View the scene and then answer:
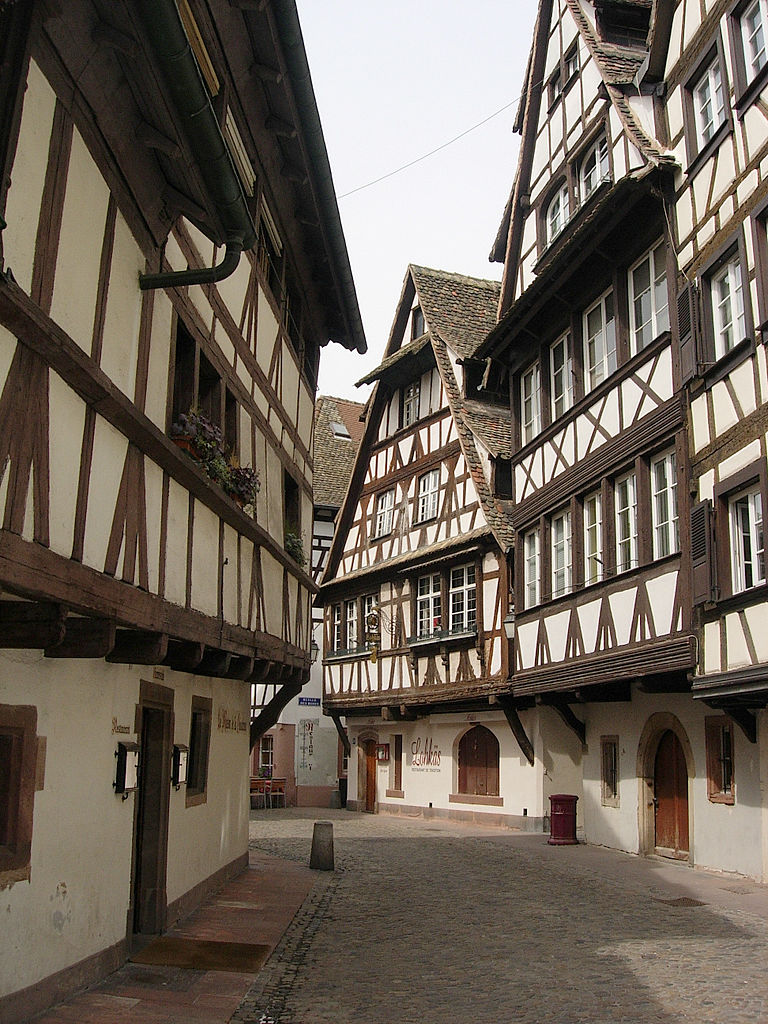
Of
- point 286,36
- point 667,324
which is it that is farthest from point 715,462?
point 286,36

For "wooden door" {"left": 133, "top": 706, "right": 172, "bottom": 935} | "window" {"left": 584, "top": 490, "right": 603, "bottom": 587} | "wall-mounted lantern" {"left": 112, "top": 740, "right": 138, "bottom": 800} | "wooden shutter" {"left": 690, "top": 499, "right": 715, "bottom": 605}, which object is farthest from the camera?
"window" {"left": 584, "top": 490, "right": 603, "bottom": 587}

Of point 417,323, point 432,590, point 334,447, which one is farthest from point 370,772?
point 417,323

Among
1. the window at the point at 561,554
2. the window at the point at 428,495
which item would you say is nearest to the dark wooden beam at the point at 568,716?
the window at the point at 561,554

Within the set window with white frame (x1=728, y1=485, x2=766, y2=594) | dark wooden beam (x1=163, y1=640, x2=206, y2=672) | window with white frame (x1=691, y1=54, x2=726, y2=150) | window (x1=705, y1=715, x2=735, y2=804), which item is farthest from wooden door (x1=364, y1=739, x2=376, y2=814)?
dark wooden beam (x1=163, y1=640, x2=206, y2=672)

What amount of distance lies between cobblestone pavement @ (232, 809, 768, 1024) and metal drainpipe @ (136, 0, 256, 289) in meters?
5.23

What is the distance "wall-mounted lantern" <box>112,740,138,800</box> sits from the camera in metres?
8.25

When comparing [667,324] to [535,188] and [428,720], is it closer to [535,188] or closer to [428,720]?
[535,188]

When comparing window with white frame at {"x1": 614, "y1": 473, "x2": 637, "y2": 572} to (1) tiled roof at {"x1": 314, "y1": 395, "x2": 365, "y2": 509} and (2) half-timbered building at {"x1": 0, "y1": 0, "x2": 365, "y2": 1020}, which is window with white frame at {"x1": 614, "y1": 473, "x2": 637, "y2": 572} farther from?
(1) tiled roof at {"x1": 314, "y1": 395, "x2": 365, "y2": 509}

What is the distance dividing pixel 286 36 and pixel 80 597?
19.7 feet

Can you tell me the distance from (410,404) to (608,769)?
457 inches

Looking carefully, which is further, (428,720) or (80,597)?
(428,720)

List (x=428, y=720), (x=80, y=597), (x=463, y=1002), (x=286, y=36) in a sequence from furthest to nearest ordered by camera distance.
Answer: (x=428, y=720)
(x=286, y=36)
(x=463, y=1002)
(x=80, y=597)

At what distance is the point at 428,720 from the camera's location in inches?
1028

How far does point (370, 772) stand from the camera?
29484 mm
